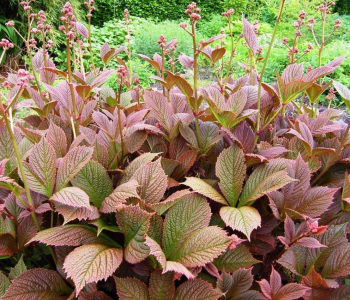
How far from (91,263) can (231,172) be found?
453 mm

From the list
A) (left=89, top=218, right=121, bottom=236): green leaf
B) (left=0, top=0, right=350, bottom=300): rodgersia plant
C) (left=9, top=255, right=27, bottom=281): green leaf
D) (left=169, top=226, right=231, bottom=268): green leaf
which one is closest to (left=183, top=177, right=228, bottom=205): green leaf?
(left=0, top=0, right=350, bottom=300): rodgersia plant

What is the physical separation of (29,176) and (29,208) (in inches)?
3.2

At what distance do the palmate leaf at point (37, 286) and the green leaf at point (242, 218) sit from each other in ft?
1.44

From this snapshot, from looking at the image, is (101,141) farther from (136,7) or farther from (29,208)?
(136,7)

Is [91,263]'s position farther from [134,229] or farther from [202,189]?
[202,189]

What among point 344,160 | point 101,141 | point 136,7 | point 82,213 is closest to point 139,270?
Result: point 82,213

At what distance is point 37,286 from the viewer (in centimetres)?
85

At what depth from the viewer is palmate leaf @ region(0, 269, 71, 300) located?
0.81 m

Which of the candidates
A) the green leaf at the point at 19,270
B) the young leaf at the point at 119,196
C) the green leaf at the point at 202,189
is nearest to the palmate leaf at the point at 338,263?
the green leaf at the point at 202,189

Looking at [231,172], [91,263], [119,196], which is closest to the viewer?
[91,263]

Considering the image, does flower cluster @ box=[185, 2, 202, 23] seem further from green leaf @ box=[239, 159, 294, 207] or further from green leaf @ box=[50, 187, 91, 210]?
green leaf @ box=[50, 187, 91, 210]

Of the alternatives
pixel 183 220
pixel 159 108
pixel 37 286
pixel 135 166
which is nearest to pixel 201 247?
pixel 183 220

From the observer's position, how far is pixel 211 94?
1121 millimetres

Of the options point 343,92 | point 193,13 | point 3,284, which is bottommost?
point 3,284
